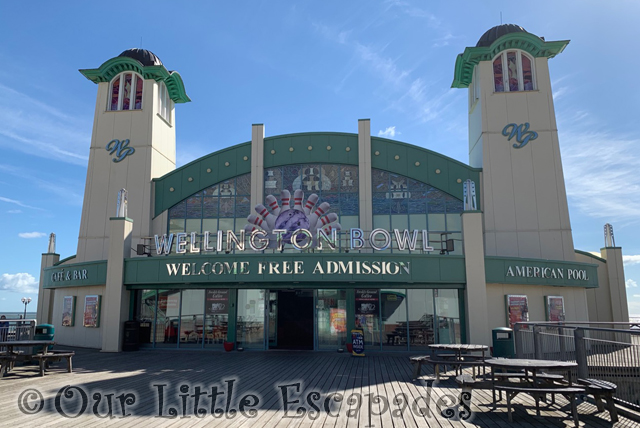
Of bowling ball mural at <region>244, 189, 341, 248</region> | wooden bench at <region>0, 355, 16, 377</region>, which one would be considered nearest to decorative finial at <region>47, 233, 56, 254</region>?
bowling ball mural at <region>244, 189, 341, 248</region>

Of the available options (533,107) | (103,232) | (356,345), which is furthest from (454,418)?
(103,232)

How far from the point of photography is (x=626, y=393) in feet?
28.5

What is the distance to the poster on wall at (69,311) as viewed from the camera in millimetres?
24172

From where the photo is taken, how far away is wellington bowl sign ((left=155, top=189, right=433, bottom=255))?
19.9 metres

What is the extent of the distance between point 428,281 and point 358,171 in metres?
7.38

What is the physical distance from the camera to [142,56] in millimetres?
28312

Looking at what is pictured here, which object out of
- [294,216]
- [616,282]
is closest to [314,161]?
[294,216]

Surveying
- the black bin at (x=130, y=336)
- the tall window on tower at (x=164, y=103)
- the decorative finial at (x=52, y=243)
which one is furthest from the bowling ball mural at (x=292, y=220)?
the decorative finial at (x=52, y=243)

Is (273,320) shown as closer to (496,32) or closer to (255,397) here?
(255,397)

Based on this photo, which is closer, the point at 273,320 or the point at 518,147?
the point at 273,320

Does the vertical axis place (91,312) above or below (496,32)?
below

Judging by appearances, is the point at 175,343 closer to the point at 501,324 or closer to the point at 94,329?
the point at 94,329

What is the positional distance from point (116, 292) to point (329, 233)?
9.50m

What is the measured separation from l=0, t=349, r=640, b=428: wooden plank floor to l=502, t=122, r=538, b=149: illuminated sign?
45.5 feet
